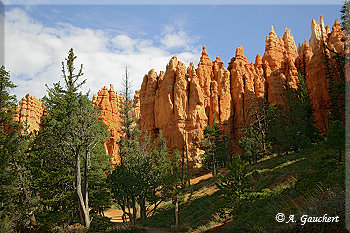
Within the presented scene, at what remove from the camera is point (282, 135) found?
33.6 metres

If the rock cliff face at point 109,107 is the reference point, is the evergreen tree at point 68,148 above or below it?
below

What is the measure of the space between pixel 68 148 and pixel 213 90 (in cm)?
5138

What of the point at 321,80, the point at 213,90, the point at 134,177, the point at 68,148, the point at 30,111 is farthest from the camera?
the point at 30,111

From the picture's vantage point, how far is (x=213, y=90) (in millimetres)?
65562

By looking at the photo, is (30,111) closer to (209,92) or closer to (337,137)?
(209,92)

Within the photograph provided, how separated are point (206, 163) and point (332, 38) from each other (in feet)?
126

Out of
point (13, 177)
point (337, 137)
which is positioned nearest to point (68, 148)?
point (13, 177)

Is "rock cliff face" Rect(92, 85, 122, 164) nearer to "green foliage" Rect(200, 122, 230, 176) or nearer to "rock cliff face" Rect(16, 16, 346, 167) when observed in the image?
"rock cliff face" Rect(16, 16, 346, 167)

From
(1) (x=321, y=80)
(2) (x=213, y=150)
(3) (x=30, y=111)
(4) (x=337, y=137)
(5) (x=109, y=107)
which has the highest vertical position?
(5) (x=109, y=107)

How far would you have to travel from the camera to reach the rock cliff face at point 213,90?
60844mm

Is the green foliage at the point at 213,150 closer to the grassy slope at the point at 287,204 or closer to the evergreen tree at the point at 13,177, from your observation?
the grassy slope at the point at 287,204

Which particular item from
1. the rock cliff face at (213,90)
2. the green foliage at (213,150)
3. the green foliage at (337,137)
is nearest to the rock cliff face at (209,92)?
the rock cliff face at (213,90)

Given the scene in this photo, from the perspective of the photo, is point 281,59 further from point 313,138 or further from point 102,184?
point 102,184

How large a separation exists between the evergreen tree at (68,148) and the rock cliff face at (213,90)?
3934 centimetres
